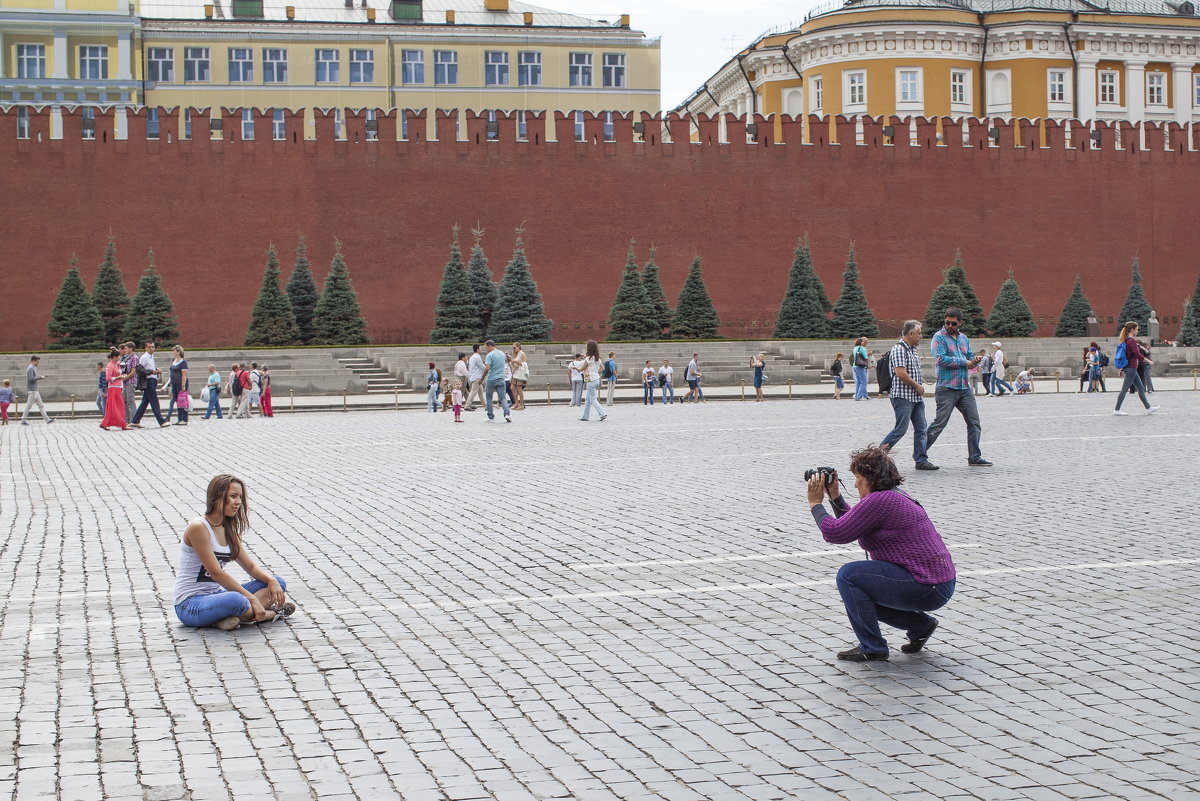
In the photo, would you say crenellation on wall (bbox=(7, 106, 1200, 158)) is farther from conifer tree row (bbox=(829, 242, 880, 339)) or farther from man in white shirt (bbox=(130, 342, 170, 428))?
man in white shirt (bbox=(130, 342, 170, 428))

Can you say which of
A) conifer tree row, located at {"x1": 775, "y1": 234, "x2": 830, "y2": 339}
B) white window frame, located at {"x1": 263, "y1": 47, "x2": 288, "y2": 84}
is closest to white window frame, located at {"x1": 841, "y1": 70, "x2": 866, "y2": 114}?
conifer tree row, located at {"x1": 775, "y1": 234, "x2": 830, "y2": 339}

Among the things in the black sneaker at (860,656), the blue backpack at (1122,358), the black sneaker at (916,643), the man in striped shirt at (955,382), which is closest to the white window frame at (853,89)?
A: the blue backpack at (1122,358)

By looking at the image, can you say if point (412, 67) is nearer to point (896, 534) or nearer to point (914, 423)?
point (914, 423)

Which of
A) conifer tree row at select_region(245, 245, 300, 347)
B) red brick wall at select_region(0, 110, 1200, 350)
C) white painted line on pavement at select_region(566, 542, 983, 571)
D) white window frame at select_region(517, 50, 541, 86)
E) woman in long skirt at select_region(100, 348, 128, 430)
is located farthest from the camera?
white window frame at select_region(517, 50, 541, 86)

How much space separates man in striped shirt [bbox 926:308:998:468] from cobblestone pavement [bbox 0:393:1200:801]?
35.6 inches

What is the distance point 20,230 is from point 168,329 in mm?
5368

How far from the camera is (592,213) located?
37562 millimetres

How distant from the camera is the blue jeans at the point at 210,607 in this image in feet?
18.6

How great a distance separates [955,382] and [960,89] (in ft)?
121

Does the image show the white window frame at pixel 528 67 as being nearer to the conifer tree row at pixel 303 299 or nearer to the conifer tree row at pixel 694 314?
the conifer tree row at pixel 694 314

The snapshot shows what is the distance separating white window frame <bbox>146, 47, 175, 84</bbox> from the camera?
46.3 m

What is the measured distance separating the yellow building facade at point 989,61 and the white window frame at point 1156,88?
3 cm

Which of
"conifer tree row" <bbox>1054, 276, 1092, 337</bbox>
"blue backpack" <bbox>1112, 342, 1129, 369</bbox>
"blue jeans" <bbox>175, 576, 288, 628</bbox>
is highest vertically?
"conifer tree row" <bbox>1054, 276, 1092, 337</bbox>

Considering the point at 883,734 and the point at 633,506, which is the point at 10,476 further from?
the point at 883,734
